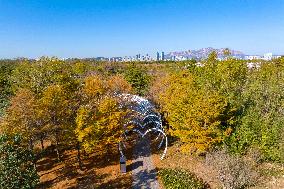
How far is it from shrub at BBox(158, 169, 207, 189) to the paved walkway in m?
0.88

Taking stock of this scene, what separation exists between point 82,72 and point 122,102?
4427 centimetres

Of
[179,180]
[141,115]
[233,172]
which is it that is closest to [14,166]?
[179,180]

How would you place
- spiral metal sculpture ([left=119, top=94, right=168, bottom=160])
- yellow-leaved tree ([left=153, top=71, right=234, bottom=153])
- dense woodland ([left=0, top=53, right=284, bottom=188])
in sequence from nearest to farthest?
dense woodland ([left=0, top=53, right=284, bottom=188]) → yellow-leaved tree ([left=153, top=71, right=234, bottom=153]) → spiral metal sculpture ([left=119, top=94, right=168, bottom=160])

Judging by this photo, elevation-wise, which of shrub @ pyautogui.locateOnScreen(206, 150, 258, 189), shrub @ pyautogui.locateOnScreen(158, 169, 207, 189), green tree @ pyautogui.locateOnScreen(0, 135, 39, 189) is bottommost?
shrub @ pyautogui.locateOnScreen(158, 169, 207, 189)

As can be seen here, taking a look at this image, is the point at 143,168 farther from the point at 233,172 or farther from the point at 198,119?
the point at 233,172

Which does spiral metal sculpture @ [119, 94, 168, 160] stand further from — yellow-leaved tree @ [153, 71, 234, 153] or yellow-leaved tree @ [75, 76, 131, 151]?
yellow-leaved tree @ [153, 71, 234, 153]

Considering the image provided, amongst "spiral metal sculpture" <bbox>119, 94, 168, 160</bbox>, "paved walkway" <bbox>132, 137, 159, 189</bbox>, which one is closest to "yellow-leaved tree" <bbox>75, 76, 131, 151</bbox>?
"spiral metal sculpture" <bbox>119, 94, 168, 160</bbox>

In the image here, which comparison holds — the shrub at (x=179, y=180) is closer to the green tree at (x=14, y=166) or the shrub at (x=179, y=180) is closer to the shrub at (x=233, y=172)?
the shrub at (x=233, y=172)

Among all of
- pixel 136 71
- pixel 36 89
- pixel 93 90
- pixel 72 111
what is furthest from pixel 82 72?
pixel 72 111

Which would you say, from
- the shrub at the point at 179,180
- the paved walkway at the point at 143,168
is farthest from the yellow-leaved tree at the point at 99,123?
the shrub at the point at 179,180

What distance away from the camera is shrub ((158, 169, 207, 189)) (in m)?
25.2

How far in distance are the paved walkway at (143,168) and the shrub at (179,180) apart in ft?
2.88

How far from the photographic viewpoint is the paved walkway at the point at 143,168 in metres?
26.4

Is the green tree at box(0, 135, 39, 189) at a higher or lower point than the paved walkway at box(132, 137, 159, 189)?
higher
